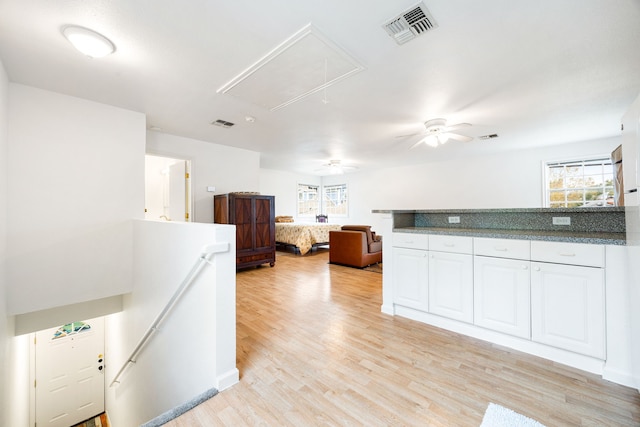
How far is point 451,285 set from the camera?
7.84 ft

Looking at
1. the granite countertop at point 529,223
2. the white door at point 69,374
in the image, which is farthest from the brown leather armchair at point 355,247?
the white door at point 69,374

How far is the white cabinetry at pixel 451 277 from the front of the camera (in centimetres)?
230

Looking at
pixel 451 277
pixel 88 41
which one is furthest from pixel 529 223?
pixel 88 41

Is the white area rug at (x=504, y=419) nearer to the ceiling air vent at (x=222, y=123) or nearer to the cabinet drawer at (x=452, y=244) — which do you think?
the cabinet drawer at (x=452, y=244)

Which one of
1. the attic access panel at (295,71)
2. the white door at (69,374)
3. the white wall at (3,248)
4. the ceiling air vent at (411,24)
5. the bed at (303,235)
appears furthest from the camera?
the bed at (303,235)

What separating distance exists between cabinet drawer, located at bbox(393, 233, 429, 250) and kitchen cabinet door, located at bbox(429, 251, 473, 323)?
0.39 feet

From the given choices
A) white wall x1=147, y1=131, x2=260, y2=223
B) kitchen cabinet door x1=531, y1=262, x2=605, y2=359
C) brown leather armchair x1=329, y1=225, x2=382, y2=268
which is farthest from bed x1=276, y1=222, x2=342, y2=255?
kitchen cabinet door x1=531, y1=262, x2=605, y2=359

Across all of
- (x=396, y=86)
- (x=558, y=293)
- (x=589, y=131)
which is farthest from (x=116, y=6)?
(x=589, y=131)

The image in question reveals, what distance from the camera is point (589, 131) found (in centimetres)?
436

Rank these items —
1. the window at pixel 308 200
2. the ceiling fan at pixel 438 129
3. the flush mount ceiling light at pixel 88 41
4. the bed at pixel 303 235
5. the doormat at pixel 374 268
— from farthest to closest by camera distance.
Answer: the window at pixel 308 200, the bed at pixel 303 235, the doormat at pixel 374 268, the ceiling fan at pixel 438 129, the flush mount ceiling light at pixel 88 41

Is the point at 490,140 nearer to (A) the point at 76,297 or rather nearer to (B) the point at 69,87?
(B) the point at 69,87

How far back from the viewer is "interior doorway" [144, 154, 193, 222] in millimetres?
4562

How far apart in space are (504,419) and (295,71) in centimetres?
292

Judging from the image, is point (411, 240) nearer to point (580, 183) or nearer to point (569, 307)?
point (569, 307)
